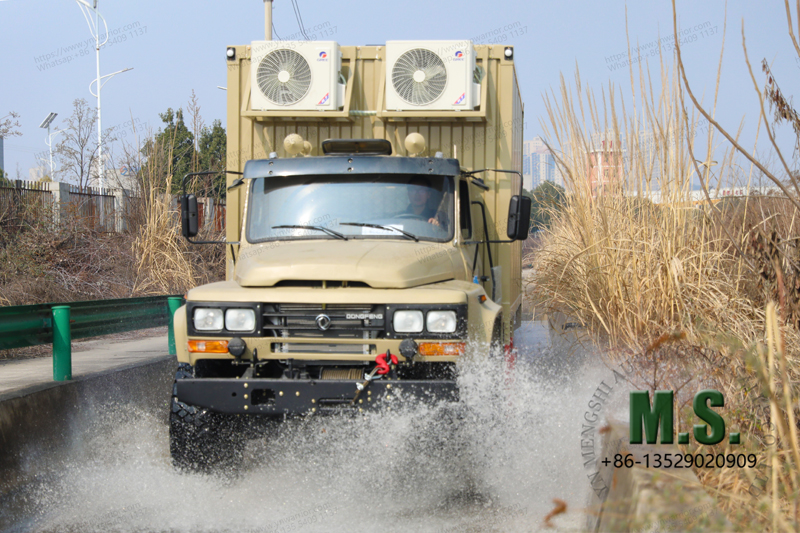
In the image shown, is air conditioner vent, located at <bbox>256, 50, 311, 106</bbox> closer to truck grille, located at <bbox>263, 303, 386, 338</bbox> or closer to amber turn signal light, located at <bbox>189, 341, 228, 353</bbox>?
truck grille, located at <bbox>263, 303, 386, 338</bbox>

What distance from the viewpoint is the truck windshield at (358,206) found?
5.41 m

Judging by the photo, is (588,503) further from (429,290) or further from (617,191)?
(617,191)

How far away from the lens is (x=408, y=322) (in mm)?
4457

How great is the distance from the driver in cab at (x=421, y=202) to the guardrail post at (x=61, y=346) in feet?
10.1

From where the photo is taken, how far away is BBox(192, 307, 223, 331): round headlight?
15.1 feet

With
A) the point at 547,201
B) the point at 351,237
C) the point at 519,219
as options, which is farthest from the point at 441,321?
the point at 547,201

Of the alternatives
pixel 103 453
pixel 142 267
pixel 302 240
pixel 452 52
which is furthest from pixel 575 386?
pixel 142 267

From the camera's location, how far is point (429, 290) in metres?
4.57

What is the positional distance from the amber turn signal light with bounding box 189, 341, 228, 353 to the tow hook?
3.02ft

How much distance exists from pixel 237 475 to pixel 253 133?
10.6ft

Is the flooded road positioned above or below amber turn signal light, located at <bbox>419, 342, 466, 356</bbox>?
below

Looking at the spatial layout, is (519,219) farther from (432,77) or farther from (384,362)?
(384,362)

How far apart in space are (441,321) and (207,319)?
1.48 meters

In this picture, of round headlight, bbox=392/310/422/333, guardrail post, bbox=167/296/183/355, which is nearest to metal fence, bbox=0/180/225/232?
guardrail post, bbox=167/296/183/355
